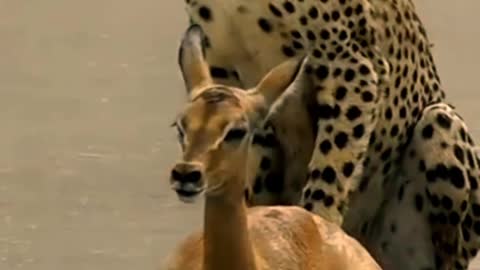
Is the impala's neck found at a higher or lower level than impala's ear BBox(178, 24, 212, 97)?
lower

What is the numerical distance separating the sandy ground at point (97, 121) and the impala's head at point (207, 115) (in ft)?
6.80

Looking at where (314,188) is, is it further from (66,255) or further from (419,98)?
(66,255)

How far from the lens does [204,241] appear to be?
17.1 ft

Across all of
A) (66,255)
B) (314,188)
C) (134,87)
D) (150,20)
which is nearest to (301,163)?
(314,188)

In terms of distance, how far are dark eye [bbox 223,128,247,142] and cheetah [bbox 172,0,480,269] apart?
1225mm

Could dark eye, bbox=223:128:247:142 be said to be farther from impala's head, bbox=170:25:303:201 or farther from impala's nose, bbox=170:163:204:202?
impala's nose, bbox=170:163:204:202

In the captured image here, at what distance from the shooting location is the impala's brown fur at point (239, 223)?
16.1 feet

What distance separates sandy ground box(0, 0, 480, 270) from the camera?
7695mm

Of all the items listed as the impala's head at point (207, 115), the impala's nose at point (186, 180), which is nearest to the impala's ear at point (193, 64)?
the impala's head at point (207, 115)

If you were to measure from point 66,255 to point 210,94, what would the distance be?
252cm

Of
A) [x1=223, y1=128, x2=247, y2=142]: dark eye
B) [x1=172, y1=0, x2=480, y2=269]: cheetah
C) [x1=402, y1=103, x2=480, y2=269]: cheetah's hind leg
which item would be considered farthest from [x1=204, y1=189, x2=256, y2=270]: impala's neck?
[x1=402, y1=103, x2=480, y2=269]: cheetah's hind leg

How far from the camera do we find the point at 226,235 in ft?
16.9

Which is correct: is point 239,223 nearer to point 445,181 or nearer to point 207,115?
point 207,115

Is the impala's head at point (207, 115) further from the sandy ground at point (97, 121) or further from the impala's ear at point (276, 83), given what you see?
the sandy ground at point (97, 121)
